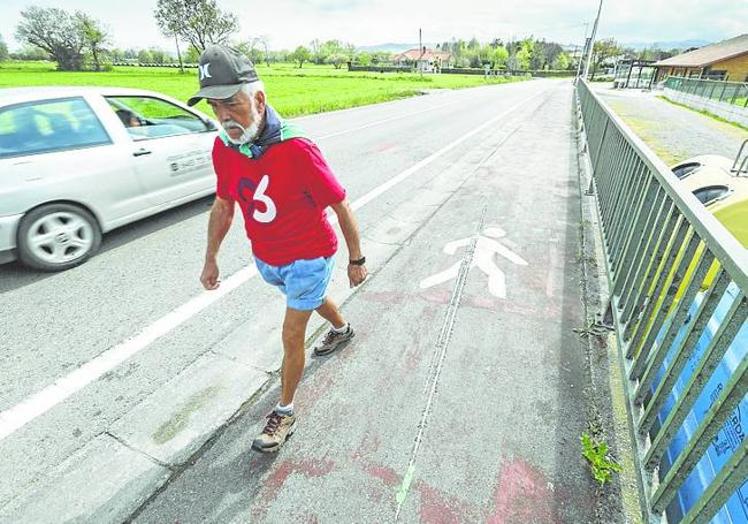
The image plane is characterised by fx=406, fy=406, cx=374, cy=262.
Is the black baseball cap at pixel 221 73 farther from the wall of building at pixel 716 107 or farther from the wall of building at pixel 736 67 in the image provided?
the wall of building at pixel 736 67

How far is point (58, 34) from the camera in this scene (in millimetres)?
Answer: 80000

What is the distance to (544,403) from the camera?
2611mm

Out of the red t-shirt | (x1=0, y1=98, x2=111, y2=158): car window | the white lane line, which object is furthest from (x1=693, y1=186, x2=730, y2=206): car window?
(x1=0, y1=98, x2=111, y2=158): car window

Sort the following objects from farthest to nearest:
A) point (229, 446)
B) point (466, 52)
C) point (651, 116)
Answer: point (466, 52)
point (651, 116)
point (229, 446)

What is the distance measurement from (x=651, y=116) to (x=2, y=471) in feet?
79.8

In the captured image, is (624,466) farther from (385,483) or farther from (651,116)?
(651,116)

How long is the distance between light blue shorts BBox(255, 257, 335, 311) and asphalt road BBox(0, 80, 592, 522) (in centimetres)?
77

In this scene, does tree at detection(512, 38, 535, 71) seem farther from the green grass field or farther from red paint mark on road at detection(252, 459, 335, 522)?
red paint mark on road at detection(252, 459, 335, 522)

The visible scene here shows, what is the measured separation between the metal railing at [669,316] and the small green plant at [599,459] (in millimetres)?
255

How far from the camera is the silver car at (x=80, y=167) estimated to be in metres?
3.85

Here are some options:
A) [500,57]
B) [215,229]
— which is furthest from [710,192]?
[500,57]

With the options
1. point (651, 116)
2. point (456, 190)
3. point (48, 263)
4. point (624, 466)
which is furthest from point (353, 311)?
point (651, 116)

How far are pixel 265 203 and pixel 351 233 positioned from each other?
0.49 metres

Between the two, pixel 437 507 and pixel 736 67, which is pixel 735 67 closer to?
pixel 736 67
